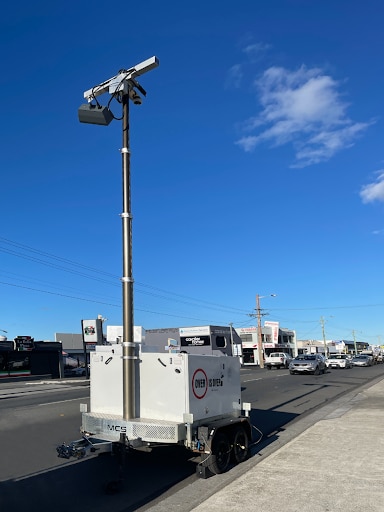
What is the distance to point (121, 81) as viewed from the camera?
23.7ft

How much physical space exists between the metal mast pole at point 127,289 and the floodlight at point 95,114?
0.33 m

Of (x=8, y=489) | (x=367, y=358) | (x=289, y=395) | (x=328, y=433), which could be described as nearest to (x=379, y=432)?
(x=328, y=433)

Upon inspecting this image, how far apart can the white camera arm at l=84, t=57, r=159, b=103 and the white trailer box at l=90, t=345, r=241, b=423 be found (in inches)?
158

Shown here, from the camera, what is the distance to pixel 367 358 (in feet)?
181

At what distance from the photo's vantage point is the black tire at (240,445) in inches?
290

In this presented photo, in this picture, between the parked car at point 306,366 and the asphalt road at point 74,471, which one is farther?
the parked car at point 306,366

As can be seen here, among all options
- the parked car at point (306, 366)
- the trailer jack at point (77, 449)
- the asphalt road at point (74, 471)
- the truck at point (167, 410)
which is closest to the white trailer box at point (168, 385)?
the truck at point (167, 410)

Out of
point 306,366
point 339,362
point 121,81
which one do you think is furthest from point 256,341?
point 121,81

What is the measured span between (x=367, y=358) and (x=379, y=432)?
1947 inches

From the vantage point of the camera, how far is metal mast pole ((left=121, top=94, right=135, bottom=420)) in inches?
259

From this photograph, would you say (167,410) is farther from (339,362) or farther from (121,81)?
(339,362)

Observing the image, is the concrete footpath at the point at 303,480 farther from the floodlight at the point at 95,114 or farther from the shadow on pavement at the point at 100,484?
the floodlight at the point at 95,114

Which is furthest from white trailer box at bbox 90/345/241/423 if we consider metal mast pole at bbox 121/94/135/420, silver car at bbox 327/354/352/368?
silver car at bbox 327/354/352/368

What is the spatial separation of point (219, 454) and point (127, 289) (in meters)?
2.77
